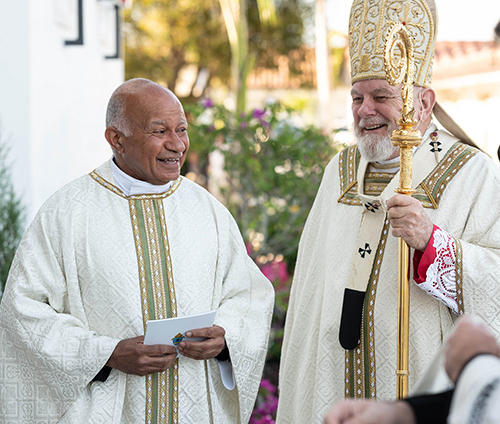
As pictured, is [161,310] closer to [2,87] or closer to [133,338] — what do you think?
[133,338]

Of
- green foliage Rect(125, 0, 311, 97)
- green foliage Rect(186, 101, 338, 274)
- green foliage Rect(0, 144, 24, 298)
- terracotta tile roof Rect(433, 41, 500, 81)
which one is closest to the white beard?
green foliage Rect(0, 144, 24, 298)

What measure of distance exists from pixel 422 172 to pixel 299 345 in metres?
1.08

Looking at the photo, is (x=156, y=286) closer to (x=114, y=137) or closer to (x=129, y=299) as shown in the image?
(x=129, y=299)

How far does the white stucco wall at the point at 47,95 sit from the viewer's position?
4.58 meters

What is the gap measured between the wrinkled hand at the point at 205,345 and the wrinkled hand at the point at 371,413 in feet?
4.80

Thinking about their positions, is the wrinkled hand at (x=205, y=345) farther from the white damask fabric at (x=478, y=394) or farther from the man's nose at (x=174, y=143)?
the white damask fabric at (x=478, y=394)

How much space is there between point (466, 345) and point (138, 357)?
5.69 ft

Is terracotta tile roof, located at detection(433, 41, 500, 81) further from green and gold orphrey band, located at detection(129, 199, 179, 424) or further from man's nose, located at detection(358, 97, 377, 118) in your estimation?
green and gold orphrey band, located at detection(129, 199, 179, 424)

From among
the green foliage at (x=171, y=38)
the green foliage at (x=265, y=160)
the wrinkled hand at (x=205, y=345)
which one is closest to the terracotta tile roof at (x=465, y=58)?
the green foliage at (x=265, y=160)

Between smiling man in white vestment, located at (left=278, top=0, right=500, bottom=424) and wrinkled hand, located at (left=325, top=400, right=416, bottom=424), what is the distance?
4.72 ft

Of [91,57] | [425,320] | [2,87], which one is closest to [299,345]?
[425,320]

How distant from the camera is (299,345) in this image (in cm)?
340

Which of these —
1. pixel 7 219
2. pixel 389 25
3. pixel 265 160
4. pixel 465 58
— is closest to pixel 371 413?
pixel 389 25

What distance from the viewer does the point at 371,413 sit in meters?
1.32
